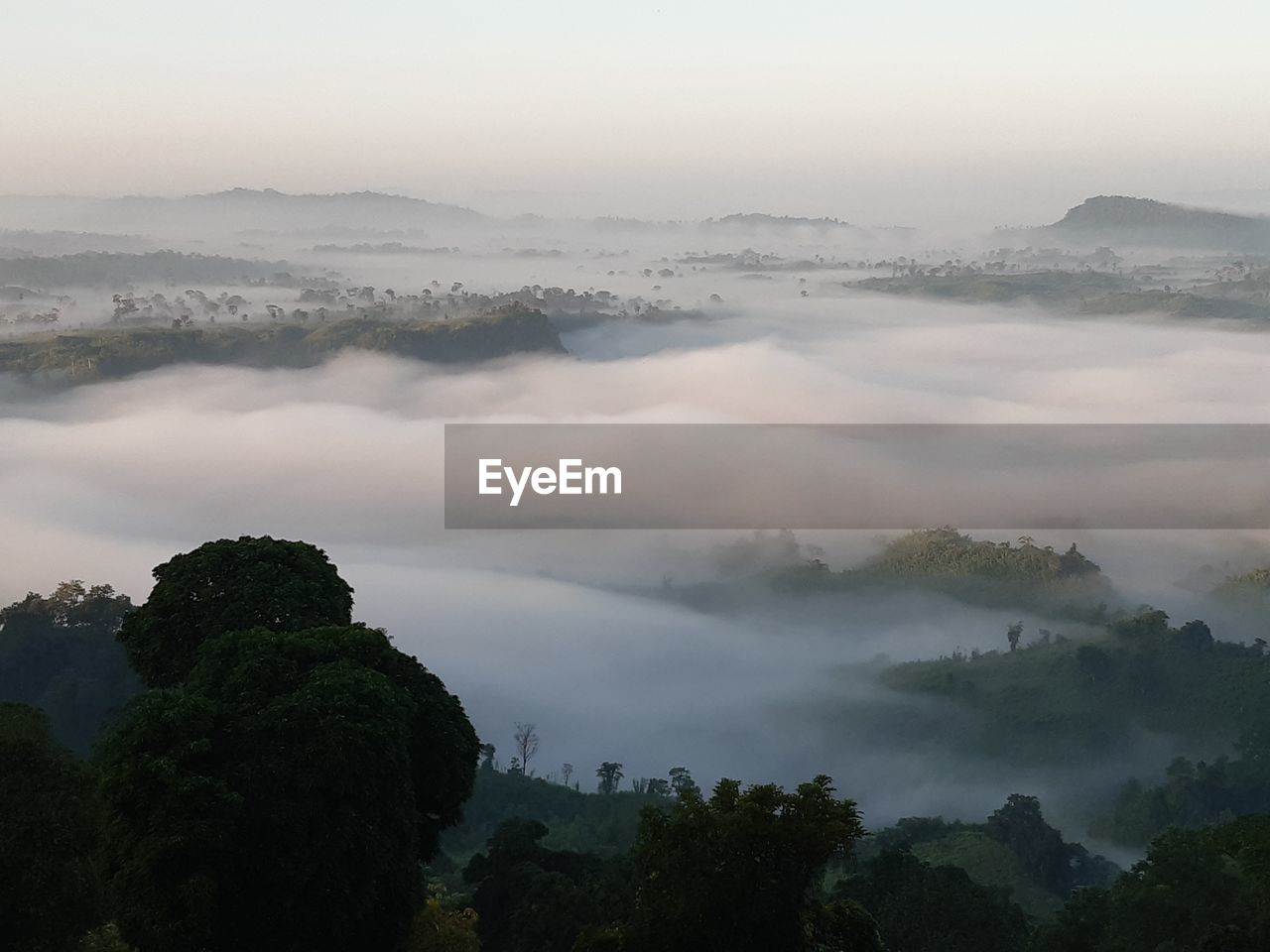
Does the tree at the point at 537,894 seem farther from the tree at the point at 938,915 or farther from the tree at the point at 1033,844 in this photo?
the tree at the point at 1033,844

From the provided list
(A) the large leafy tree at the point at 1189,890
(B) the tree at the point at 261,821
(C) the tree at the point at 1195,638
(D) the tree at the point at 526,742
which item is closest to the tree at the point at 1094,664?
(C) the tree at the point at 1195,638

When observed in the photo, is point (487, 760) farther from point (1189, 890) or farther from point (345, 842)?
point (345, 842)

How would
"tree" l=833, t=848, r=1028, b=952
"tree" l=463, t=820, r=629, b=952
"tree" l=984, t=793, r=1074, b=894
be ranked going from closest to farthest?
"tree" l=463, t=820, r=629, b=952 < "tree" l=833, t=848, r=1028, b=952 < "tree" l=984, t=793, r=1074, b=894

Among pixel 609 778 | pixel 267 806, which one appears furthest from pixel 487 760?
pixel 267 806

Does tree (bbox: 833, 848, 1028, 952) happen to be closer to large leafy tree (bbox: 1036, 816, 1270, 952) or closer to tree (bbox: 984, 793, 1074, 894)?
large leafy tree (bbox: 1036, 816, 1270, 952)

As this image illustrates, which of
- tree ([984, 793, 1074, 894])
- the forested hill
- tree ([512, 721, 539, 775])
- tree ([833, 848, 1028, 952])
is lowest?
tree ([512, 721, 539, 775])

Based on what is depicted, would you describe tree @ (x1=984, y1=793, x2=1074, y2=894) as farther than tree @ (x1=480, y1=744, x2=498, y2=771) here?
No

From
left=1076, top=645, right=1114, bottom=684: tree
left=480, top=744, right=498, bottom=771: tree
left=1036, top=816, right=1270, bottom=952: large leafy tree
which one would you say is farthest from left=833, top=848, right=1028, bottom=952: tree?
left=1076, top=645, right=1114, bottom=684: tree

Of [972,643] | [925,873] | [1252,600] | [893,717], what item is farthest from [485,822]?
[1252,600]
